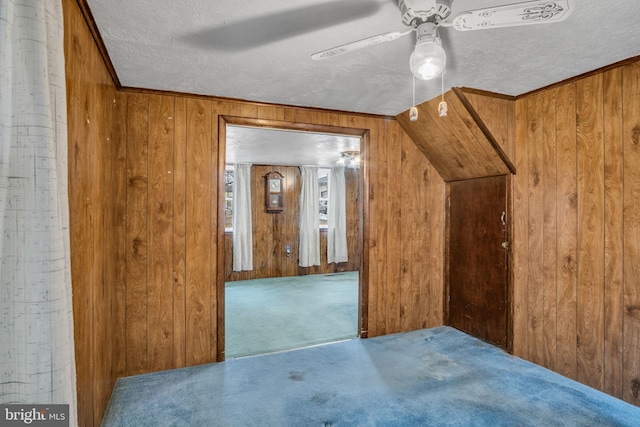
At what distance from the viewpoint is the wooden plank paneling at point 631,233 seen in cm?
211

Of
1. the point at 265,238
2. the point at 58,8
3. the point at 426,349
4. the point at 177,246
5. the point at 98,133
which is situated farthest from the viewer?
the point at 265,238

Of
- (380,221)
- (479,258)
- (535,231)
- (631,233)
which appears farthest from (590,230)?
(380,221)

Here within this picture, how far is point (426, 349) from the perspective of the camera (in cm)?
297

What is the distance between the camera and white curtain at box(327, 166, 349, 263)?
6.86m

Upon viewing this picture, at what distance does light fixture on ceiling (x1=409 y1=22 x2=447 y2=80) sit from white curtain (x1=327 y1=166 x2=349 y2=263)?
544cm

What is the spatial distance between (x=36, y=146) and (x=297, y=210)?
5904 millimetres

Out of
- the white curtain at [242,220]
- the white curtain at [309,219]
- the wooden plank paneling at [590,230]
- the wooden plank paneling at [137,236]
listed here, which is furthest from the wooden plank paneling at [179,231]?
the white curtain at [309,219]

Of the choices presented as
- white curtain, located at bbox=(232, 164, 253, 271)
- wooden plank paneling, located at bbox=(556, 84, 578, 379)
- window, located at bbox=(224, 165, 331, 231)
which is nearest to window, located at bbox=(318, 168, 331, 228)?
window, located at bbox=(224, 165, 331, 231)

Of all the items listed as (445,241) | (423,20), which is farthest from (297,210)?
(423,20)

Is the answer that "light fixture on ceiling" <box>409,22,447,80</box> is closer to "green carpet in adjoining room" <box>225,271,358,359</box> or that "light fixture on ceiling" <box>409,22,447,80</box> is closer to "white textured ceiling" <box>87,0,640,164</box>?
"white textured ceiling" <box>87,0,640,164</box>

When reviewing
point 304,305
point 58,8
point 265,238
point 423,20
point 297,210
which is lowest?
point 304,305

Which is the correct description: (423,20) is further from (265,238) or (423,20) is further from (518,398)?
(265,238)

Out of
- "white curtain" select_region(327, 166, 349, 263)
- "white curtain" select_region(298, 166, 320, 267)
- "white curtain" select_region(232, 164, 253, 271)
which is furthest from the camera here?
"white curtain" select_region(327, 166, 349, 263)

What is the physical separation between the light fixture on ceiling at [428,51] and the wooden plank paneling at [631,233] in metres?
1.67
